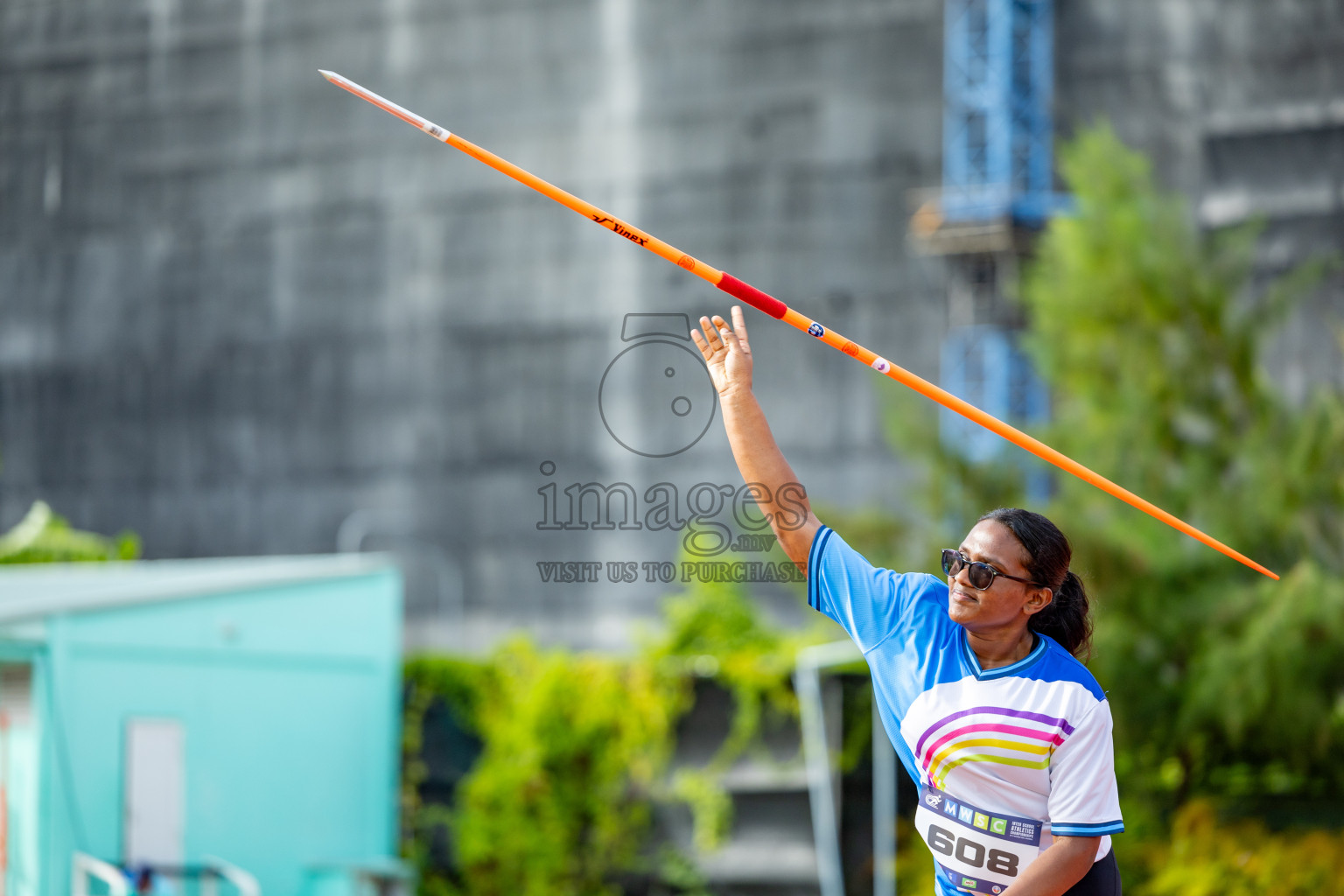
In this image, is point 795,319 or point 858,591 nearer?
point 858,591

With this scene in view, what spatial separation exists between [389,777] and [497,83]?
25.6 ft

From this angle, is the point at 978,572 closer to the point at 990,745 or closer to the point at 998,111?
the point at 990,745

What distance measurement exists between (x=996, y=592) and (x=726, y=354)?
739 millimetres

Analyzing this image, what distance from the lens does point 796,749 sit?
969cm

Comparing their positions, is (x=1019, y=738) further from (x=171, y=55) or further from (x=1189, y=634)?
(x=171, y=55)

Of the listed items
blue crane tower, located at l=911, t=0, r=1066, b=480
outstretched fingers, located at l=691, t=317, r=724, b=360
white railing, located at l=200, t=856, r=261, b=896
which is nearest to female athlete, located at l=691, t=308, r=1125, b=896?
outstretched fingers, located at l=691, t=317, r=724, b=360

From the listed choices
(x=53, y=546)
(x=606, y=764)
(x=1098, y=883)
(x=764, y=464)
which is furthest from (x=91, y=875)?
(x=53, y=546)

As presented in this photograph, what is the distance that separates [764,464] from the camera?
109 inches

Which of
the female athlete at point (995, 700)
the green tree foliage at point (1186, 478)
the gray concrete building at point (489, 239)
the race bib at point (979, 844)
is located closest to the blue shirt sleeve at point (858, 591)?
the female athlete at point (995, 700)

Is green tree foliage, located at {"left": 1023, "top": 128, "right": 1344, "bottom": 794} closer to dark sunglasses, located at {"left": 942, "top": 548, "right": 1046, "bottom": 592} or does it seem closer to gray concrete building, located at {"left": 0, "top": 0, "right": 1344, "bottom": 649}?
gray concrete building, located at {"left": 0, "top": 0, "right": 1344, "bottom": 649}

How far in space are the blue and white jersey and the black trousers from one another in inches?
1.0

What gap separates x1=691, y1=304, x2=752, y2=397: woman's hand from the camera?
2863mm

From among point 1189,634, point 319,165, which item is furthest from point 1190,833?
point 319,165

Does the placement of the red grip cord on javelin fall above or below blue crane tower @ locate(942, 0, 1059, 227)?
below
